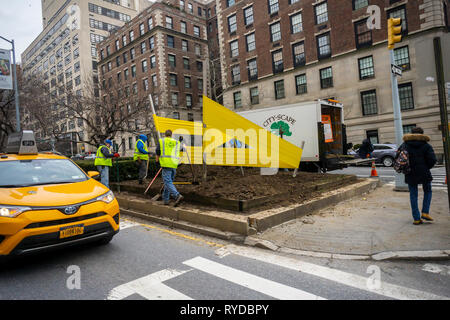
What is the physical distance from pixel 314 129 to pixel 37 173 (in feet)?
34.0

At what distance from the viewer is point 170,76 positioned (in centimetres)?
4275

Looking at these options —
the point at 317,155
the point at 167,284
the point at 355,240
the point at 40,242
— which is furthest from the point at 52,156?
the point at 317,155

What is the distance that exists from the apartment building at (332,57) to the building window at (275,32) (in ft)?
0.33

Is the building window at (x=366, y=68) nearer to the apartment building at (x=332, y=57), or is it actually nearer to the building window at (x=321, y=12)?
the apartment building at (x=332, y=57)

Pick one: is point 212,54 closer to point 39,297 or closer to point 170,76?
point 170,76

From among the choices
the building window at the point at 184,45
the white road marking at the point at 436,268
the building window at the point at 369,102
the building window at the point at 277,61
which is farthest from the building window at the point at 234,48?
the white road marking at the point at 436,268

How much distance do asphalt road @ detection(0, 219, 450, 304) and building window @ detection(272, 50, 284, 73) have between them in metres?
29.8

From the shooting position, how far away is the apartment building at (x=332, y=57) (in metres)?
23.5

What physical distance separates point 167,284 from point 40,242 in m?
1.74

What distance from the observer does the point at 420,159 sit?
5.57 m

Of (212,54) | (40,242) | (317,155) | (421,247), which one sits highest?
(212,54)

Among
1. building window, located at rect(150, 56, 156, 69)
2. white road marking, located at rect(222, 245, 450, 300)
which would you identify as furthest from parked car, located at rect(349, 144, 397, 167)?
building window, located at rect(150, 56, 156, 69)

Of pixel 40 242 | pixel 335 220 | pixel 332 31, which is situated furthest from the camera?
pixel 332 31

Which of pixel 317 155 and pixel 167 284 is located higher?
pixel 317 155
